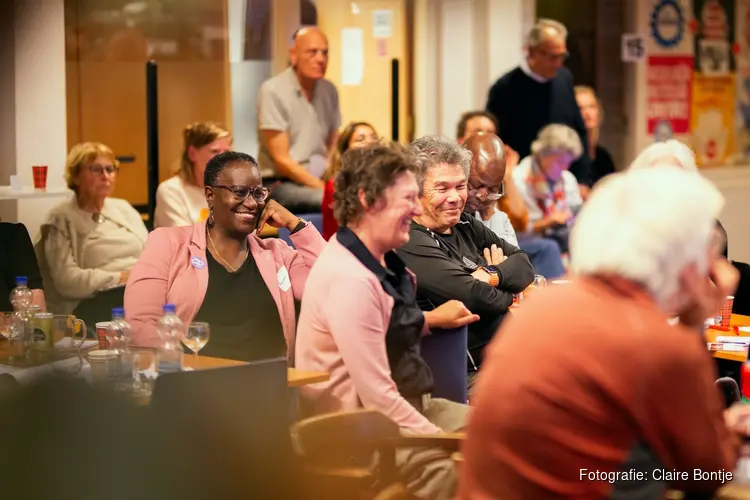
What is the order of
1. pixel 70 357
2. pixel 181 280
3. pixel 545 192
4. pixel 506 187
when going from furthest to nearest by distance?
pixel 545 192
pixel 506 187
pixel 181 280
pixel 70 357

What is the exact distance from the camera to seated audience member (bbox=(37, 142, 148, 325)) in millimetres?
5793

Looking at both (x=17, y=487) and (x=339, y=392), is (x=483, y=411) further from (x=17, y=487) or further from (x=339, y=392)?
(x=339, y=392)

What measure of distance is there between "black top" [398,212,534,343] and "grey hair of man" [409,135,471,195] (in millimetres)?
229

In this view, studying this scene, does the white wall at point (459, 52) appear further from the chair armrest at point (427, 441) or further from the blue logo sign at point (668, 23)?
the chair armrest at point (427, 441)

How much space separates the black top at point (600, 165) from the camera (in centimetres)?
856

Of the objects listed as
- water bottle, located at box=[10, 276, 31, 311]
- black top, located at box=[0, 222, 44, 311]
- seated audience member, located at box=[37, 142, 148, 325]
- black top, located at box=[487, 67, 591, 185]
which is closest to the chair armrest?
water bottle, located at box=[10, 276, 31, 311]

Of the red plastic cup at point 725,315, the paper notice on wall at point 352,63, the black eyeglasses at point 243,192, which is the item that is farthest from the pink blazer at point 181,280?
the paper notice on wall at point 352,63

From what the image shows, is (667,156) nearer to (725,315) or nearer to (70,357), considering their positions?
(725,315)

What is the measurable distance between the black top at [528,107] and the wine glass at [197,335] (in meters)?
4.57

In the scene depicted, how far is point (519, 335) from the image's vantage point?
79.4 inches

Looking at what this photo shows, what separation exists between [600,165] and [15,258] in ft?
16.4

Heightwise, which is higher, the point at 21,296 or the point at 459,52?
the point at 459,52

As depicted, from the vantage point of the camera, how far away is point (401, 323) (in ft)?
10.5

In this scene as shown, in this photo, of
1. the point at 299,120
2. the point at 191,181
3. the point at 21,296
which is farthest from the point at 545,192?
the point at 21,296
